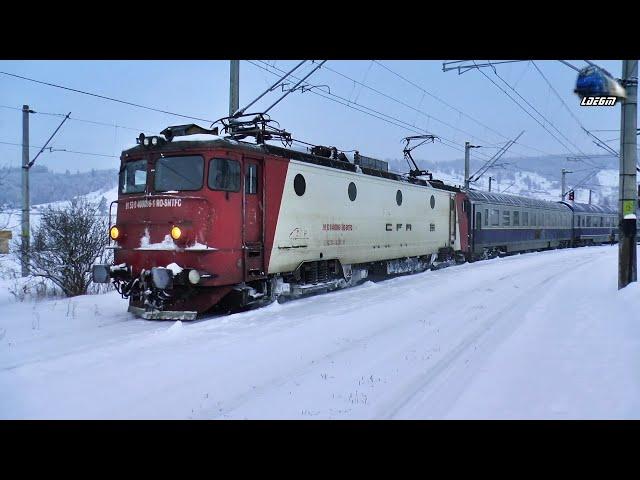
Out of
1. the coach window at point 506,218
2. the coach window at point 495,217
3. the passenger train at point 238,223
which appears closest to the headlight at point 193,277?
the passenger train at point 238,223

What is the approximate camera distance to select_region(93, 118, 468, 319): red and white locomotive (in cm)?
969

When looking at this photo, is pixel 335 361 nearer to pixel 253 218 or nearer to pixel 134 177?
pixel 253 218

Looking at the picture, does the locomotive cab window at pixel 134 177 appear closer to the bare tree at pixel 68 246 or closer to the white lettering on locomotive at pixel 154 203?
the white lettering on locomotive at pixel 154 203

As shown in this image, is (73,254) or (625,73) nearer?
(625,73)

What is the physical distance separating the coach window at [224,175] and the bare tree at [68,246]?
544 centimetres

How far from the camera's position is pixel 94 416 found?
4.75m

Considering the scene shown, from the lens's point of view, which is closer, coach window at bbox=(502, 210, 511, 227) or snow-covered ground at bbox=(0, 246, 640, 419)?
snow-covered ground at bbox=(0, 246, 640, 419)

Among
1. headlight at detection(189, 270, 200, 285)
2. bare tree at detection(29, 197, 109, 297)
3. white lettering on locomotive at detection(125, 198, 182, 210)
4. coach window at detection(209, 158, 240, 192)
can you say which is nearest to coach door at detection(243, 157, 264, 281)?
coach window at detection(209, 158, 240, 192)

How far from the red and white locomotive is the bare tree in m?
3.22

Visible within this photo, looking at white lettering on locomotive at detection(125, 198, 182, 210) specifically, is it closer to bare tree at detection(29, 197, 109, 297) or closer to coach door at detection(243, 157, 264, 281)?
coach door at detection(243, 157, 264, 281)

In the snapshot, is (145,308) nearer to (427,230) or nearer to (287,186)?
(287,186)

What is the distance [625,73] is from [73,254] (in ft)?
45.6
